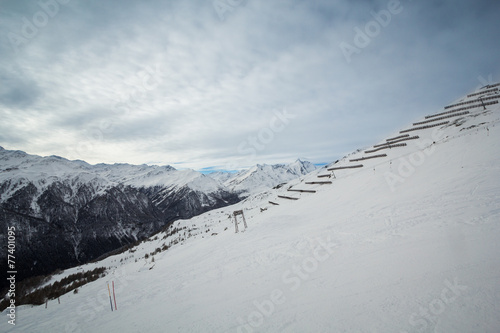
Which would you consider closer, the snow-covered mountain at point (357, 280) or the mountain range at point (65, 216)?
the snow-covered mountain at point (357, 280)

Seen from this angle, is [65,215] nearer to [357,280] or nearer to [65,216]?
[65,216]

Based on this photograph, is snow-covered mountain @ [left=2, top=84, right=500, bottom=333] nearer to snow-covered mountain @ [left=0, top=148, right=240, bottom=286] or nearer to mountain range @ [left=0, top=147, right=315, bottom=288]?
mountain range @ [left=0, top=147, right=315, bottom=288]

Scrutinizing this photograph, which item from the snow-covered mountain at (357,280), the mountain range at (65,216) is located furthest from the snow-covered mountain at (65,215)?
the snow-covered mountain at (357,280)

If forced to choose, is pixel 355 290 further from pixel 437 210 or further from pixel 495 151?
pixel 495 151

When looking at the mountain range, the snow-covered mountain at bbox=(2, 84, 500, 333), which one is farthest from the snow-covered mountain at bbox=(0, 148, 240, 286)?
the snow-covered mountain at bbox=(2, 84, 500, 333)

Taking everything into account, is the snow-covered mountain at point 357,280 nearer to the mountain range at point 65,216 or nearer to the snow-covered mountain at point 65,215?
the mountain range at point 65,216

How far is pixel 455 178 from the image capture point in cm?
862

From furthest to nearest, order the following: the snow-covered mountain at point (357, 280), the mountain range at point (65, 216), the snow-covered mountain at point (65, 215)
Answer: the snow-covered mountain at point (65, 215) → the mountain range at point (65, 216) → the snow-covered mountain at point (357, 280)

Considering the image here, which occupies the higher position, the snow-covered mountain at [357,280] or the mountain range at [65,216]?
the mountain range at [65,216]

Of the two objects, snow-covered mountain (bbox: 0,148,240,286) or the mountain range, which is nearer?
the mountain range

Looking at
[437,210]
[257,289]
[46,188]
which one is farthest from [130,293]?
[46,188]

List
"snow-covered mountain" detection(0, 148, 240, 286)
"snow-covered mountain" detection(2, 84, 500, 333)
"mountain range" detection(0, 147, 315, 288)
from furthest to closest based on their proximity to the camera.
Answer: "snow-covered mountain" detection(0, 148, 240, 286)
"mountain range" detection(0, 147, 315, 288)
"snow-covered mountain" detection(2, 84, 500, 333)

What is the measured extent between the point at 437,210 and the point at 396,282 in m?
4.58

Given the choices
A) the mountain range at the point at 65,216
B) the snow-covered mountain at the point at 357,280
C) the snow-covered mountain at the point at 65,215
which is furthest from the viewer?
the snow-covered mountain at the point at 65,215
